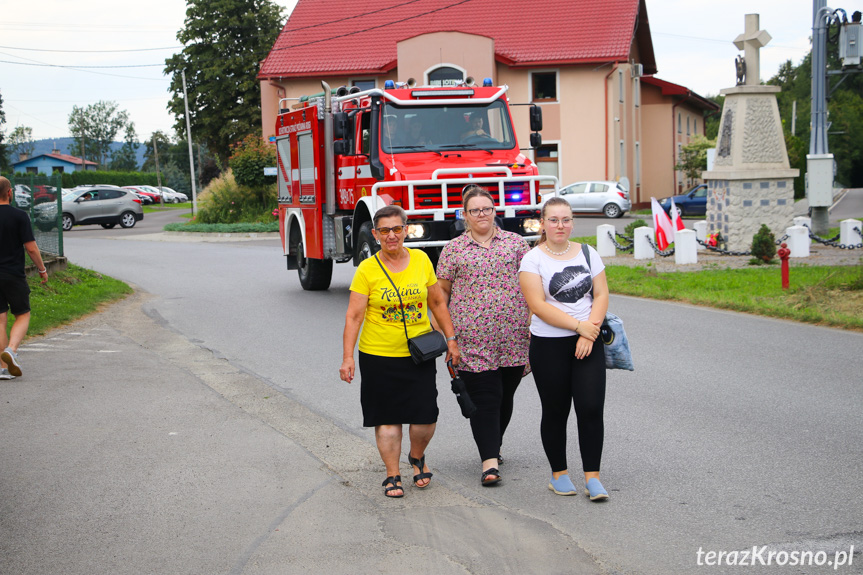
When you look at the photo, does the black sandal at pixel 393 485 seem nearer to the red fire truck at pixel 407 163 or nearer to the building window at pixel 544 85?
the red fire truck at pixel 407 163

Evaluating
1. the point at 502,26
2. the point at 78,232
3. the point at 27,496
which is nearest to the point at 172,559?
the point at 27,496

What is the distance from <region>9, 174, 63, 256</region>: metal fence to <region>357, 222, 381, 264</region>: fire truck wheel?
7206mm

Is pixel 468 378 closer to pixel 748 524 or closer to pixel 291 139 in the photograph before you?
pixel 748 524

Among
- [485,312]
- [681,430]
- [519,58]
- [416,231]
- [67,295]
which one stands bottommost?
[681,430]

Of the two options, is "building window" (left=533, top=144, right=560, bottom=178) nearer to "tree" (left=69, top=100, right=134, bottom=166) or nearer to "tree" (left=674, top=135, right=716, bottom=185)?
"tree" (left=674, top=135, right=716, bottom=185)

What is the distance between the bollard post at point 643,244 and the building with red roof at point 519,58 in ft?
65.5

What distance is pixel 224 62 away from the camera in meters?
58.0

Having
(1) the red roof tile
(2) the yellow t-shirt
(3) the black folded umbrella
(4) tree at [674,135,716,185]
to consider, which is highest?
(1) the red roof tile

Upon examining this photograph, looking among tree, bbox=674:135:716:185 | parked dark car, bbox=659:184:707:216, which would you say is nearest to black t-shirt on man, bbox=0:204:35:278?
parked dark car, bbox=659:184:707:216

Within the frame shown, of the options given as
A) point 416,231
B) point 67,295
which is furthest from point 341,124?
point 67,295

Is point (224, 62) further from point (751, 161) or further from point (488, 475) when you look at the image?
point (488, 475)

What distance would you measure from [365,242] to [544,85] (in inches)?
1212

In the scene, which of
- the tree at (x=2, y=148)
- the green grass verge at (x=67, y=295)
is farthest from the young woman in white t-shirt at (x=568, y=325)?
the tree at (x=2, y=148)

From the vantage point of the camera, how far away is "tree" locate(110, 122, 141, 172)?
137m
